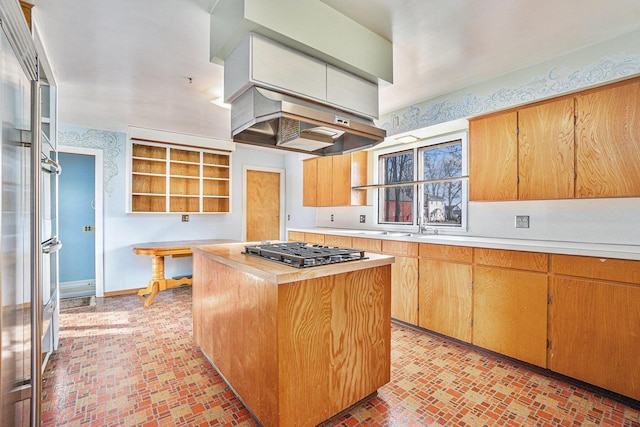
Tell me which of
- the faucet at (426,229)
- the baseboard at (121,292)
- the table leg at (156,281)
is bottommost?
the baseboard at (121,292)

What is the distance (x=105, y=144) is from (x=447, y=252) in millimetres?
4656

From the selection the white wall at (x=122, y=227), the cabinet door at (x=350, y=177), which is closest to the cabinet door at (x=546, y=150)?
the cabinet door at (x=350, y=177)

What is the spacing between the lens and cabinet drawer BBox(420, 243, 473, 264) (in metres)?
2.57

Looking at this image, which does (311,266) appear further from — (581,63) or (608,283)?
(581,63)

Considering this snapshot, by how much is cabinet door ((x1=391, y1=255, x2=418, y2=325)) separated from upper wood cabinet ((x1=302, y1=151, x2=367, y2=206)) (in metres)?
1.30

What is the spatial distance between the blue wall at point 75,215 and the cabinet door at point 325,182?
3.55m

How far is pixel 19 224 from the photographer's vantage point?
1.20 meters

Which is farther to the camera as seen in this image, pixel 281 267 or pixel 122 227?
pixel 122 227

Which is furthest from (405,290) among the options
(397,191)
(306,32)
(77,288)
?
(77,288)

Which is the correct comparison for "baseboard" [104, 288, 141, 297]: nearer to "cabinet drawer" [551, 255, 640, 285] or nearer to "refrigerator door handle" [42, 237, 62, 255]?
"refrigerator door handle" [42, 237, 62, 255]

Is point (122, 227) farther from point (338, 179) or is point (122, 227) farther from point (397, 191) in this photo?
point (397, 191)

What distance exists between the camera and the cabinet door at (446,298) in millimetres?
2596

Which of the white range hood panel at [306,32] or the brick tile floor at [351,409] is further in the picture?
the brick tile floor at [351,409]

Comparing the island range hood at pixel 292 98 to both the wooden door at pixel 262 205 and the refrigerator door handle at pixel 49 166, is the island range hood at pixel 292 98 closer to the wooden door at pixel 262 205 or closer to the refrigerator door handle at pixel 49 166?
the refrigerator door handle at pixel 49 166
